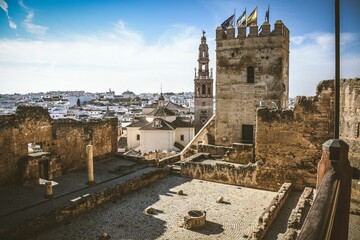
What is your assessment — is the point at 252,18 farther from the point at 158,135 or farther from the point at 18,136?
the point at 158,135

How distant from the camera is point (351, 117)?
27.6 feet

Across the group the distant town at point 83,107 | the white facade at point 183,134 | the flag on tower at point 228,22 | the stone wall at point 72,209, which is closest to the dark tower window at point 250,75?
the flag on tower at point 228,22

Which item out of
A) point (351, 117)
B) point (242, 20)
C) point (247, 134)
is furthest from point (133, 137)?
point (351, 117)

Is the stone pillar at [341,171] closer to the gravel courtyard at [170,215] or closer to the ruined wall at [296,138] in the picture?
the gravel courtyard at [170,215]

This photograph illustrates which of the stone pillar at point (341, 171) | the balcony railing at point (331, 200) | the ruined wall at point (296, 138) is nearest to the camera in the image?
the balcony railing at point (331, 200)

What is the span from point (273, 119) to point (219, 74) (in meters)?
8.41

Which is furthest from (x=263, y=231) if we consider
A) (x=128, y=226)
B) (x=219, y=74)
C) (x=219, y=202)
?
(x=219, y=74)

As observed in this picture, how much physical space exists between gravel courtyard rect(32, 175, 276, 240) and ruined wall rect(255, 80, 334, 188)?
152 cm

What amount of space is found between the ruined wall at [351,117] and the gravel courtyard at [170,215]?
4.82 m

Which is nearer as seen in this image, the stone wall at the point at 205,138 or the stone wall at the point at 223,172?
the stone wall at the point at 223,172

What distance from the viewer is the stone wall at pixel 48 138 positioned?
15.6 metres

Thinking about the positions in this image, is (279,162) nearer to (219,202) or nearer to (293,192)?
(293,192)

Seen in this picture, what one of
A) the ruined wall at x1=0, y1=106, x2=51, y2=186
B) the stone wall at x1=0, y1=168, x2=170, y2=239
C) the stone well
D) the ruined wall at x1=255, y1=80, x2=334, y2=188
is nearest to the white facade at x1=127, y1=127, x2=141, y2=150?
the ruined wall at x1=0, y1=106, x2=51, y2=186

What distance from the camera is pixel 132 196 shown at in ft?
49.3
